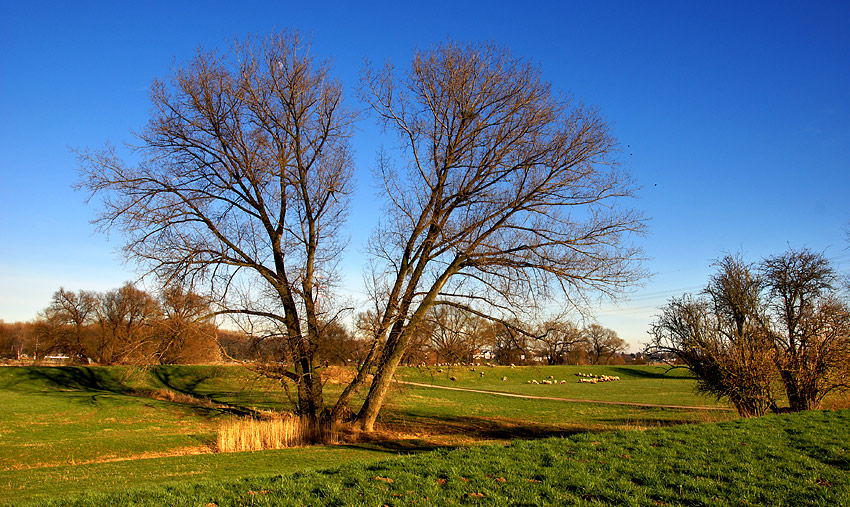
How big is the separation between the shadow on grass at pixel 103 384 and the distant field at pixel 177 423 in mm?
60

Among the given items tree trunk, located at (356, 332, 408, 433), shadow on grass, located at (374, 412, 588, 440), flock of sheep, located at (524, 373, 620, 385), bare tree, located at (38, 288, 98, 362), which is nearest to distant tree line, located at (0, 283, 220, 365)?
bare tree, located at (38, 288, 98, 362)

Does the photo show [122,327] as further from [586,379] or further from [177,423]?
[586,379]

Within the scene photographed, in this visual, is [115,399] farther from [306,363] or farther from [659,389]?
[659,389]

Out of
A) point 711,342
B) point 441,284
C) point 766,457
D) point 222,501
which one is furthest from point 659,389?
point 222,501

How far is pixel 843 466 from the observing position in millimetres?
7426

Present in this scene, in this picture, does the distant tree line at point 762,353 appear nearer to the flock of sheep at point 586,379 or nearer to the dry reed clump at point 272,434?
A: the dry reed clump at point 272,434

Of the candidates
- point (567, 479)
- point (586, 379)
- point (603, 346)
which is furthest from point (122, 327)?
point (603, 346)

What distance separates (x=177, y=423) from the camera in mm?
18109

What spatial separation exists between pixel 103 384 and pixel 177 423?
48.7ft

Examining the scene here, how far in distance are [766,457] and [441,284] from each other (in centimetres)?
897

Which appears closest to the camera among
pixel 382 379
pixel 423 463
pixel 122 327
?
pixel 423 463

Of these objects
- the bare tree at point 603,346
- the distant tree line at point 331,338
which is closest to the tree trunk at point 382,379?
the distant tree line at point 331,338

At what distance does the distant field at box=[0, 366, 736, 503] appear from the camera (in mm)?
9422

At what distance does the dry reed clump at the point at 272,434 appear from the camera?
502 inches
